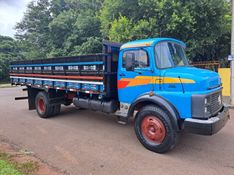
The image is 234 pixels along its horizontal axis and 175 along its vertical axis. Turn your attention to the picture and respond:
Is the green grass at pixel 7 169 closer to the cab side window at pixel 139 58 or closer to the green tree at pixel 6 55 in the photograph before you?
the cab side window at pixel 139 58

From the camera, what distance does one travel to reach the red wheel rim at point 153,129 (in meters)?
4.64

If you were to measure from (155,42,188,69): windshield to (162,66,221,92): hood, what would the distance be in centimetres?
21

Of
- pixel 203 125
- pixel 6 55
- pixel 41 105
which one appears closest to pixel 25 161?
pixel 203 125

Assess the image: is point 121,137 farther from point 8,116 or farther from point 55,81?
point 8,116

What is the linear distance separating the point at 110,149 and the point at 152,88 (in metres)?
1.77

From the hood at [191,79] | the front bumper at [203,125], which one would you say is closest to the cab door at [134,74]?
the hood at [191,79]

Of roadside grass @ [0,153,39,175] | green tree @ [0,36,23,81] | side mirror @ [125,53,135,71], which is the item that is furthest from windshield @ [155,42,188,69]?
green tree @ [0,36,23,81]

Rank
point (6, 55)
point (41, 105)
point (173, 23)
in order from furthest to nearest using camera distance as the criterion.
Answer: point (6, 55) < point (173, 23) < point (41, 105)

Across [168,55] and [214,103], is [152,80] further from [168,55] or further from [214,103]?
[214,103]

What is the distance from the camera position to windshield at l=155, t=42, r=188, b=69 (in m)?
4.88

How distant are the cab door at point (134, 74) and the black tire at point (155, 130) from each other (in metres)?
0.52

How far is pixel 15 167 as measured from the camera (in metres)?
3.90

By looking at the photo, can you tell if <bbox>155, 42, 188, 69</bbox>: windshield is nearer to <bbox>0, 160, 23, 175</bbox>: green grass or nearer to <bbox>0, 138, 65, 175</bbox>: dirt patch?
<bbox>0, 138, 65, 175</bbox>: dirt patch

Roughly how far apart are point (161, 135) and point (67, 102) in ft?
16.2
